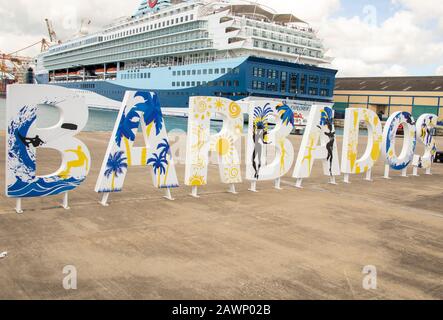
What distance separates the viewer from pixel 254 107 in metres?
9.74

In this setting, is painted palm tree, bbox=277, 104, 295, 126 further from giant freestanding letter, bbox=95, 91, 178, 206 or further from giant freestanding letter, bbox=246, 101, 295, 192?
giant freestanding letter, bbox=95, 91, 178, 206

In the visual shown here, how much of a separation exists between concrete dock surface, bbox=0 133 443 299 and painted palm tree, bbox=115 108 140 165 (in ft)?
3.68

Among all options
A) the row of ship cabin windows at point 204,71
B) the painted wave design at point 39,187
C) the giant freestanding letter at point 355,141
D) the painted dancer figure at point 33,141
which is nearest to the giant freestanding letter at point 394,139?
the giant freestanding letter at point 355,141

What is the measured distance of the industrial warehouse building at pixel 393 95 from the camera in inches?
2355

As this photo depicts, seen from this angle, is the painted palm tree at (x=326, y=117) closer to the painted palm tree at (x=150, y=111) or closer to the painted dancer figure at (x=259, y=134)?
the painted dancer figure at (x=259, y=134)

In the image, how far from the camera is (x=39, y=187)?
6922 mm

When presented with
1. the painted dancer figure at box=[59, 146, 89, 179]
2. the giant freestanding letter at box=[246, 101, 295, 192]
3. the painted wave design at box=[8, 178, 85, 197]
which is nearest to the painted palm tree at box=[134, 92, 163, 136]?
the painted dancer figure at box=[59, 146, 89, 179]

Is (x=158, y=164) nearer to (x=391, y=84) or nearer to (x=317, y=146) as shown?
(x=317, y=146)

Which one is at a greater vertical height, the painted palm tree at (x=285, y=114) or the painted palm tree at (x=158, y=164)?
the painted palm tree at (x=285, y=114)

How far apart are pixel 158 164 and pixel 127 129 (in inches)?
37.0

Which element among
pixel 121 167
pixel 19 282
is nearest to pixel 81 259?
pixel 19 282

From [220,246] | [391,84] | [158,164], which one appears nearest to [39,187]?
[158,164]

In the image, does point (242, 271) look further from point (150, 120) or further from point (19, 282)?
point (150, 120)

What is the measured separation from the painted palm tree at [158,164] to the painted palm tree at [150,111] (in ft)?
1.50
